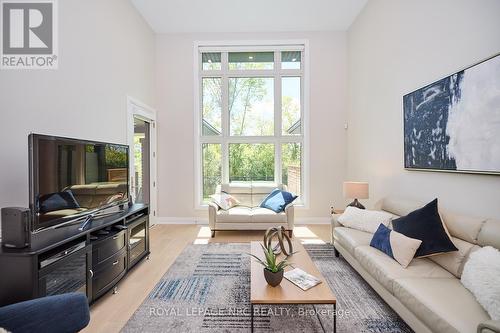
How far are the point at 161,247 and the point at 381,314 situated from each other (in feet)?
9.59

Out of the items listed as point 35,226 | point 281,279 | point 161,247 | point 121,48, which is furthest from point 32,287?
point 121,48

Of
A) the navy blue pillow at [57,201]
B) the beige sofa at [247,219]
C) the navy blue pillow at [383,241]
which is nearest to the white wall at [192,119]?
the beige sofa at [247,219]

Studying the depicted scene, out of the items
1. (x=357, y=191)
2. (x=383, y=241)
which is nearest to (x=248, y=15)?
(x=357, y=191)

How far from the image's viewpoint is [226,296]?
2336 millimetres

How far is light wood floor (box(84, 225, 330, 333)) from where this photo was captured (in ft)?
6.73

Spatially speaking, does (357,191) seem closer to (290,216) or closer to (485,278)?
(290,216)

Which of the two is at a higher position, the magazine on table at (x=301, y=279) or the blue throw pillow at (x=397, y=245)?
the blue throw pillow at (x=397, y=245)

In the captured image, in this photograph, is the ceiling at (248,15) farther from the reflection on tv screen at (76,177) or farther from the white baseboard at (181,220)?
the white baseboard at (181,220)

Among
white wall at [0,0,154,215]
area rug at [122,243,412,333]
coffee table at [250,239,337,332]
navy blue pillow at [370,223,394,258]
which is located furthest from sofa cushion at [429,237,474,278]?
white wall at [0,0,154,215]

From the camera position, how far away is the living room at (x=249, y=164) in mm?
1812

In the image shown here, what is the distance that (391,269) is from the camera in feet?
6.53

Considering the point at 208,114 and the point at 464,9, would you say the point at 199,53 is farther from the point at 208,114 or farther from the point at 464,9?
the point at 464,9

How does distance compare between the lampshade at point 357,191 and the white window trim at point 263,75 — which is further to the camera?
the white window trim at point 263,75

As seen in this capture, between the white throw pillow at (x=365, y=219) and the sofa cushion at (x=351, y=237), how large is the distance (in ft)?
0.22
